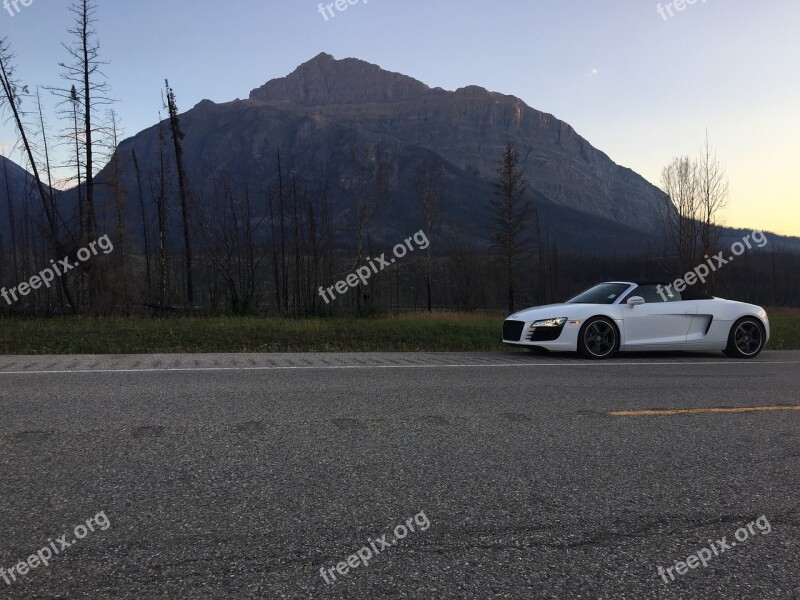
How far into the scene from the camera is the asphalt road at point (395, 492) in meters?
2.70

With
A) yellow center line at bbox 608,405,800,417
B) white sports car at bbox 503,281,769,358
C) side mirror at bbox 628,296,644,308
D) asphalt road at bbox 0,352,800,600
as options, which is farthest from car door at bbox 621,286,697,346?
yellow center line at bbox 608,405,800,417

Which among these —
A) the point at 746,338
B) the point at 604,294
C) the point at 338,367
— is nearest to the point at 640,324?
the point at 604,294

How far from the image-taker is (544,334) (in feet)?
36.6

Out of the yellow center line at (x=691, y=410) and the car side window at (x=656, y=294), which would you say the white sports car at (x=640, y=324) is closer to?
the car side window at (x=656, y=294)

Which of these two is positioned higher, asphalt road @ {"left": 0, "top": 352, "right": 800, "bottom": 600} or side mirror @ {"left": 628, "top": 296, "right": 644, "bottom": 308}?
side mirror @ {"left": 628, "top": 296, "right": 644, "bottom": 308}

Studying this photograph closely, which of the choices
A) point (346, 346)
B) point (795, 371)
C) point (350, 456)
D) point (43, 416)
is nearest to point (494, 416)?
point (350, 456)

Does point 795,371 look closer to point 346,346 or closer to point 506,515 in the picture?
point 506,515

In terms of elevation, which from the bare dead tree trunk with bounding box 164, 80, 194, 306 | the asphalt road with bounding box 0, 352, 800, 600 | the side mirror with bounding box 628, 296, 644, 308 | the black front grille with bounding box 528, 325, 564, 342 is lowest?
the asphalt road with bounding box 0, 352, 800, 600

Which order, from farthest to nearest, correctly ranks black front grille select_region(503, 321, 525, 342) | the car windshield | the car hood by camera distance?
the car windshield
black front grille select_region(503, 321, 525, 342)
the car hood

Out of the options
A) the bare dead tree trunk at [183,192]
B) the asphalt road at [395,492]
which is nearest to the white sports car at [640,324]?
the asphalt road at [395,492]

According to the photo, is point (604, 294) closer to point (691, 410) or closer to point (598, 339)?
point (598, 339)

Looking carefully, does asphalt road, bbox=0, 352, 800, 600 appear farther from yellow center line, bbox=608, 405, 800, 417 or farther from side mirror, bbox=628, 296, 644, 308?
side mirror, bbox=628, 296, 644, 308

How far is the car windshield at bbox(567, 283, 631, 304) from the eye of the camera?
11.7 meters

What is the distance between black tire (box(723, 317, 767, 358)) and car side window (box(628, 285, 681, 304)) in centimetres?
125
